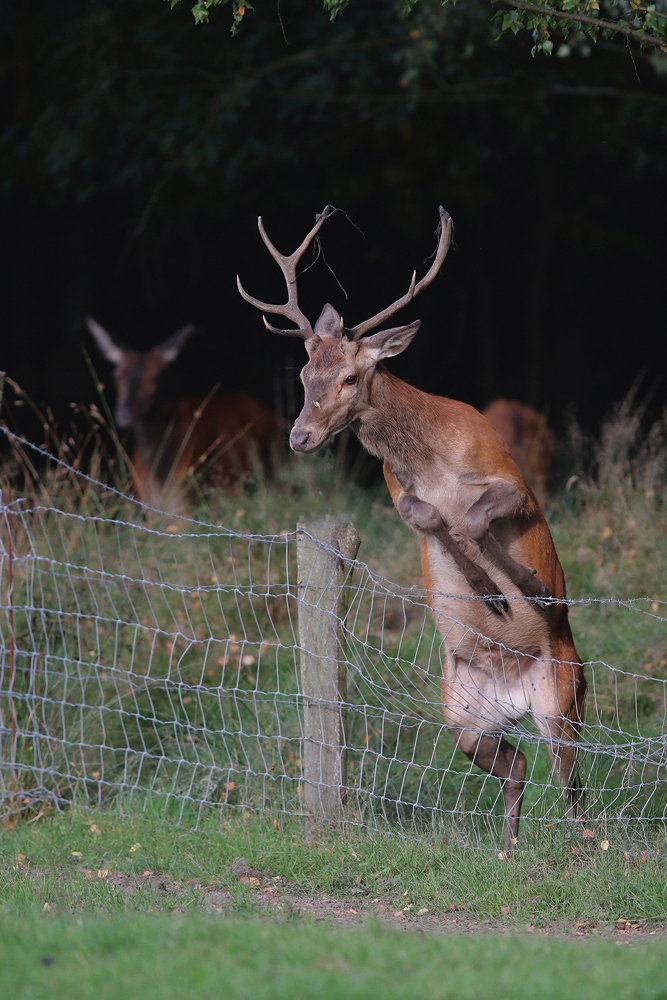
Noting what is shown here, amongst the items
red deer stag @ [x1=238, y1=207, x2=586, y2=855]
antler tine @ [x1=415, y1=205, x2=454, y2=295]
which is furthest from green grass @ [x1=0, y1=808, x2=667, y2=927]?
antler tine @ [x1=415, y1=205, x2=454, y2=295]

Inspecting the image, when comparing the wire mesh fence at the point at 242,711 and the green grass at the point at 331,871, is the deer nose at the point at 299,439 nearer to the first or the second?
the wire mesh fence at the point at 242,711

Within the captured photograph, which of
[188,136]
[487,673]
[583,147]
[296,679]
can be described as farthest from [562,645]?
[583,147]

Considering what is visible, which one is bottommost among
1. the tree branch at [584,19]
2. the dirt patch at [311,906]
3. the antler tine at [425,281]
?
the dirt patch at [311,906]

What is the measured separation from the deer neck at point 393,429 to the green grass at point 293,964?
196 cm

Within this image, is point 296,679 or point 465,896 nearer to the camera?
point 465,896

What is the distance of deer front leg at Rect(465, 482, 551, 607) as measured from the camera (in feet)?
15.0

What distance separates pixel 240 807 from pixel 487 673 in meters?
1.24

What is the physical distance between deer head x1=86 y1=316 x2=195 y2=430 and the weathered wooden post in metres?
4.56

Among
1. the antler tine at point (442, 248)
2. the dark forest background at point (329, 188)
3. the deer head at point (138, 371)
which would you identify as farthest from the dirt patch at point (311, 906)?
the deer head at point (138, 371)

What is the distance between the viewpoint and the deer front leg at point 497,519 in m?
4.57

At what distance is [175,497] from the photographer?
26.3ft

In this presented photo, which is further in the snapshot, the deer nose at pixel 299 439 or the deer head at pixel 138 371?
the deer head at pixel 138 371

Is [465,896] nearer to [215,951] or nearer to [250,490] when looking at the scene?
[215,951]

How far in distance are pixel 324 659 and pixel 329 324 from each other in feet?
4.55
